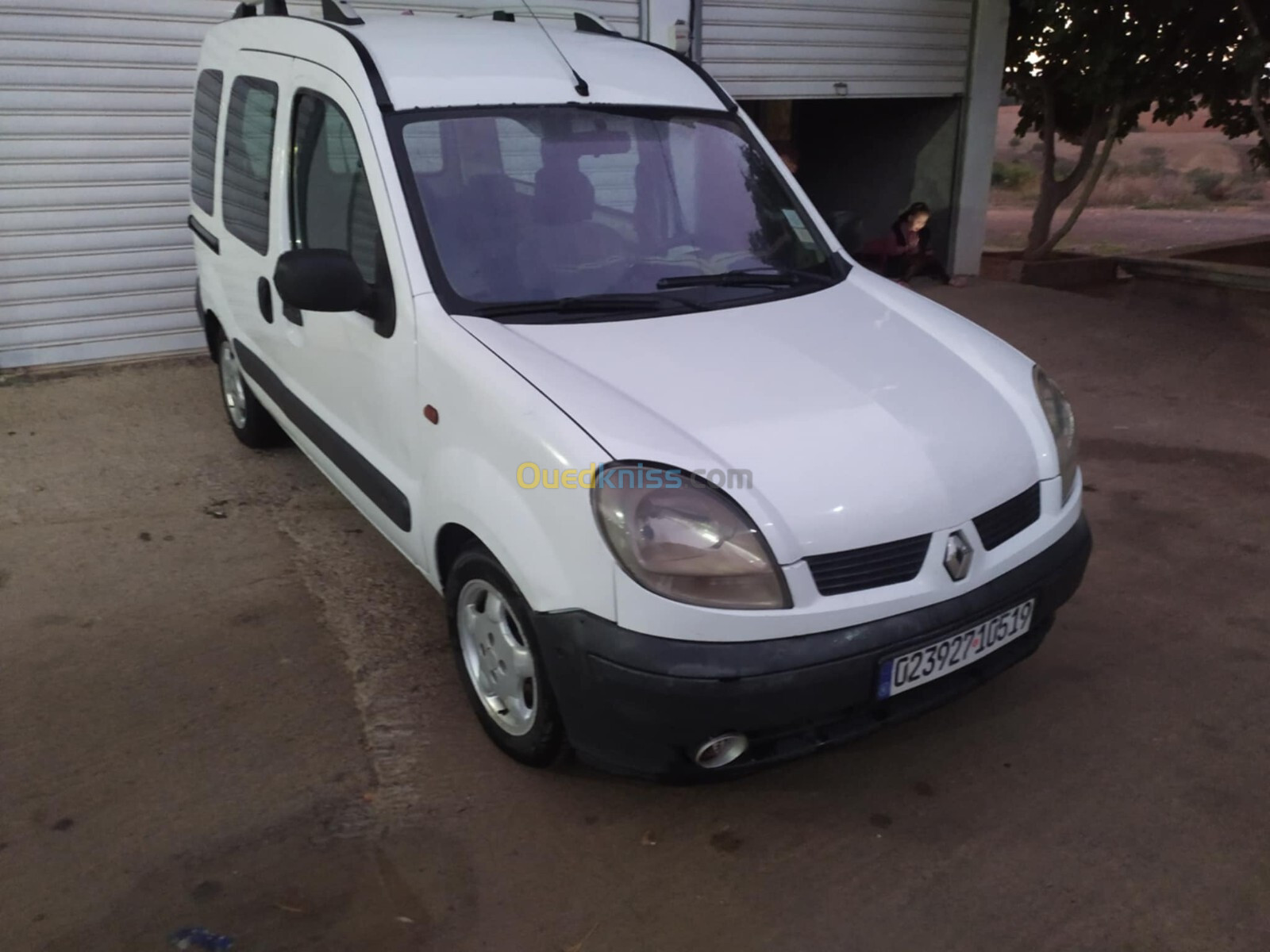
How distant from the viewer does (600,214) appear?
3113mm

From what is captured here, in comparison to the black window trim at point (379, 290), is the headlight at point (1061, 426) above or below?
below

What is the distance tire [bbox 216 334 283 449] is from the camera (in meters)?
4.83

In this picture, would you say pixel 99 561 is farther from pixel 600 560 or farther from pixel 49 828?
pixel 600 560

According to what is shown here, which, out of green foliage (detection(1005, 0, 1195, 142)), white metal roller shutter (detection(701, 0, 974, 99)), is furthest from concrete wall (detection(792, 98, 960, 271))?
green foliage (detection(1005, 0, 1195, 142))

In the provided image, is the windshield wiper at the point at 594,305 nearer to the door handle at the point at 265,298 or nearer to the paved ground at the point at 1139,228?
the door handle at the point at 265,298

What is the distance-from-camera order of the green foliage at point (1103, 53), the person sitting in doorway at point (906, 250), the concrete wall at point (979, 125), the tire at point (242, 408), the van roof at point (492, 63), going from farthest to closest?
the concrete wall at point (979, 125) < the green foliage at point (1103, 53) < the person sitting in doorway at point (906, 250) < the tire at point (242, 408) < the van roof at point (492, 63)

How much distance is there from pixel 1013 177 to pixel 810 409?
24.4 metres

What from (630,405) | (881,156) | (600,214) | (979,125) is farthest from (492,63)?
(881,156)

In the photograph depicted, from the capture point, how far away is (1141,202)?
2141cm

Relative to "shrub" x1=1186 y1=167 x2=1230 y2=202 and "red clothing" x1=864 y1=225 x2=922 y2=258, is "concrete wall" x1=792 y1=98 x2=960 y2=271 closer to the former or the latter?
"red clothing" x1=864 y1=225 x2=922 y2=258

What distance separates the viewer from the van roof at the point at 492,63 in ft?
10.2

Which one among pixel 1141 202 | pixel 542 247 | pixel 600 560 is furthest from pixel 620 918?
pixel 1141 202

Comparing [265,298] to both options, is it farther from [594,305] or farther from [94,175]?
[94,175]

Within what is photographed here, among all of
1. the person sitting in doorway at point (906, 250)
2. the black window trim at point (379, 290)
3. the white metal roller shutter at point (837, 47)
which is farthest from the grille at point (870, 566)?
the person sitting in doorway at point (906, 250)
